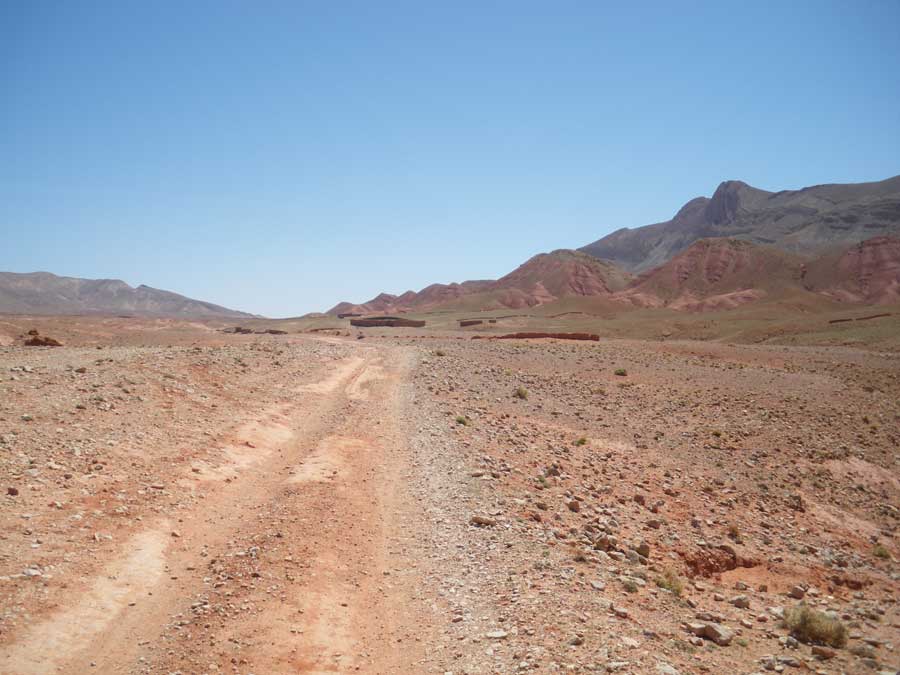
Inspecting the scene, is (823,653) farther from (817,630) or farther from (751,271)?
(751,271)

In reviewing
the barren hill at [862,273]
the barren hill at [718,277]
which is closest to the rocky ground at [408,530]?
the barren hill at [718,277]

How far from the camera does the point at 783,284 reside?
4129 inches

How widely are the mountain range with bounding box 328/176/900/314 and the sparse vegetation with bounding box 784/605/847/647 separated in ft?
324

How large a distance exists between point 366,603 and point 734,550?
813 cm

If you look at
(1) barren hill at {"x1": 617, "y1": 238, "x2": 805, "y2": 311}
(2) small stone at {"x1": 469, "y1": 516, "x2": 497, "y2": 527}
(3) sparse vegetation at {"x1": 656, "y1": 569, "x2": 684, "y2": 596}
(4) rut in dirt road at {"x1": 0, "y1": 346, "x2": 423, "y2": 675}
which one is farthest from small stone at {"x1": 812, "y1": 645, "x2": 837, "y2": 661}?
(1) barren hill at {"x1": 617, "y1": 238, "x2": 805, "y2": 311}

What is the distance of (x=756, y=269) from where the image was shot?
114 meters

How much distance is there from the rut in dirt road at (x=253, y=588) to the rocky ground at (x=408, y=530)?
0.03 metres

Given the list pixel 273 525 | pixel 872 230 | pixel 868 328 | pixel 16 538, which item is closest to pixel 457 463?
pixel 273 525

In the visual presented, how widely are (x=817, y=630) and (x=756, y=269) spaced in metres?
121

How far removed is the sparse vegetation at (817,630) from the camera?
275 inches

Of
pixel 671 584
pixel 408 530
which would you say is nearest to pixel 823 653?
pixel 671 584

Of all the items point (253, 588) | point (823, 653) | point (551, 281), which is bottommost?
point (823, 653)

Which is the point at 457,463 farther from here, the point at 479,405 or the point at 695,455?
the point at 695,455

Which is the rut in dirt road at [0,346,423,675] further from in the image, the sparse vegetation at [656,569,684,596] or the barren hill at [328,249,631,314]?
the barren hill at [328,249,631,314]
